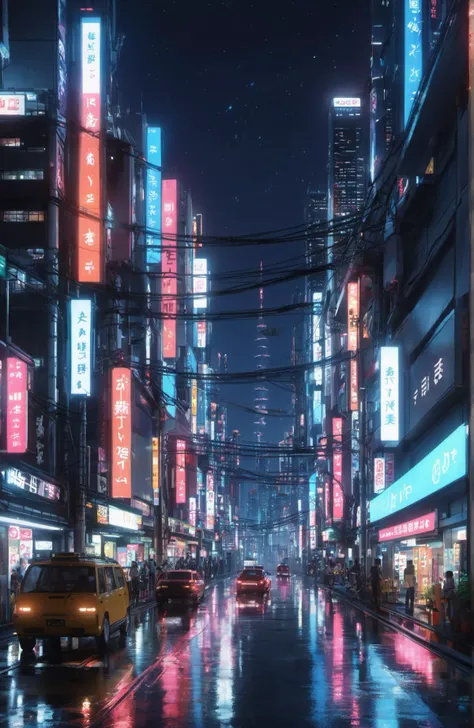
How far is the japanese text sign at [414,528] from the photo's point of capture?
109ft

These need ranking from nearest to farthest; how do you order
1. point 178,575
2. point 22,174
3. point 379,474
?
1. point 178,575
2. point 22,174
3. point 379,474

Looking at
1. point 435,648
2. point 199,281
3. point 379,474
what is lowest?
point 435,648

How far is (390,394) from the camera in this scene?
1603 inches

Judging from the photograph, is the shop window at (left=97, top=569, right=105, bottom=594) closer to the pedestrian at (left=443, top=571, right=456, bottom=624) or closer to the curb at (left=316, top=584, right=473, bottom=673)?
the curb at (left=316, top=584, right=473, bottom=673)

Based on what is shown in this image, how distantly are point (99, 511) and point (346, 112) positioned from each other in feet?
533

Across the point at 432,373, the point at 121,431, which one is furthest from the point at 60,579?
the point at 121,431

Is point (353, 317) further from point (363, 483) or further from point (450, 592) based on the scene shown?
point (450, 592)

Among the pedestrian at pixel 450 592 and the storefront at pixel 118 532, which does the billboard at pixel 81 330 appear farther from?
the pedestrian at pixel 450 592

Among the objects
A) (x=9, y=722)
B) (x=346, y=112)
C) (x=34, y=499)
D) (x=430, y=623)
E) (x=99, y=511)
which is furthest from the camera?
(x=346, y=112)

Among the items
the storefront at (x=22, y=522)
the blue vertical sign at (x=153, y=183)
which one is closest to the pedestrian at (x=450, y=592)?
the storefront at (x=22, y=522)

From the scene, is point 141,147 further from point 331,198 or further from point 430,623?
point 331,198

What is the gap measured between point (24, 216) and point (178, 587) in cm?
1916

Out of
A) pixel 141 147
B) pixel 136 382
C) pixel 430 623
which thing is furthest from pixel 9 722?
pixel 141 147

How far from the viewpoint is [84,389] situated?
36.9 metres
